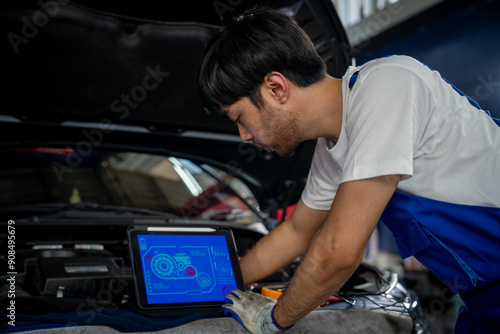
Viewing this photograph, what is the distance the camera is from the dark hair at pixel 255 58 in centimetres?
109

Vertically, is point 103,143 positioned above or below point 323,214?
above

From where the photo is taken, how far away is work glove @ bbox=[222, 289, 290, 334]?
1.08 metres

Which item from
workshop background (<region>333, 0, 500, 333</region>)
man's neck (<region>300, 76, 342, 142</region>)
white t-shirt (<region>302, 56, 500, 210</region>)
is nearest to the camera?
white t-shirt (<region>302, 56, 500, 210</region>)

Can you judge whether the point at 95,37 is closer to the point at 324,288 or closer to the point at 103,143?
the point at 103,143

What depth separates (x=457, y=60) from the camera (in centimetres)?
376

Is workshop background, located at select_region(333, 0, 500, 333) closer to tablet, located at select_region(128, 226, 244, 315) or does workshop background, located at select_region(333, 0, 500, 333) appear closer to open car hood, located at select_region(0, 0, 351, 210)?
open car hood, located at select_region(0, 0, 351, 210)

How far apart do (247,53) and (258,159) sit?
0.92 metres

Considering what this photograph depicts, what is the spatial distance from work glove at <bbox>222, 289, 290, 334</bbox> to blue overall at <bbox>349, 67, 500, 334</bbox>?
39 centimetres

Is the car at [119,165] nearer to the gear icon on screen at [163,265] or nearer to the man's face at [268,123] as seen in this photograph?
the gear icon on screen at [163,265]

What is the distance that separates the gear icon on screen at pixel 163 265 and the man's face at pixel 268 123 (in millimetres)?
449

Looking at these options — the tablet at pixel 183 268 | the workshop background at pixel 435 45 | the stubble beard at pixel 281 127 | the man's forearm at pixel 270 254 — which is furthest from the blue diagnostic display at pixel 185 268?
the workshop background at pixel 435 45

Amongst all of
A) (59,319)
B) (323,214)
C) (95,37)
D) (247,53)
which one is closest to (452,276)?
(323,214)

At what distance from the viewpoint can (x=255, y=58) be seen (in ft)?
3.58

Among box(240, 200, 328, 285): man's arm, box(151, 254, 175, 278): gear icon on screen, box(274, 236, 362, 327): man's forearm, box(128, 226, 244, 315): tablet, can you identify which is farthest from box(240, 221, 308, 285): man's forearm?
box(274, 236, 362, 327): man's forearm
